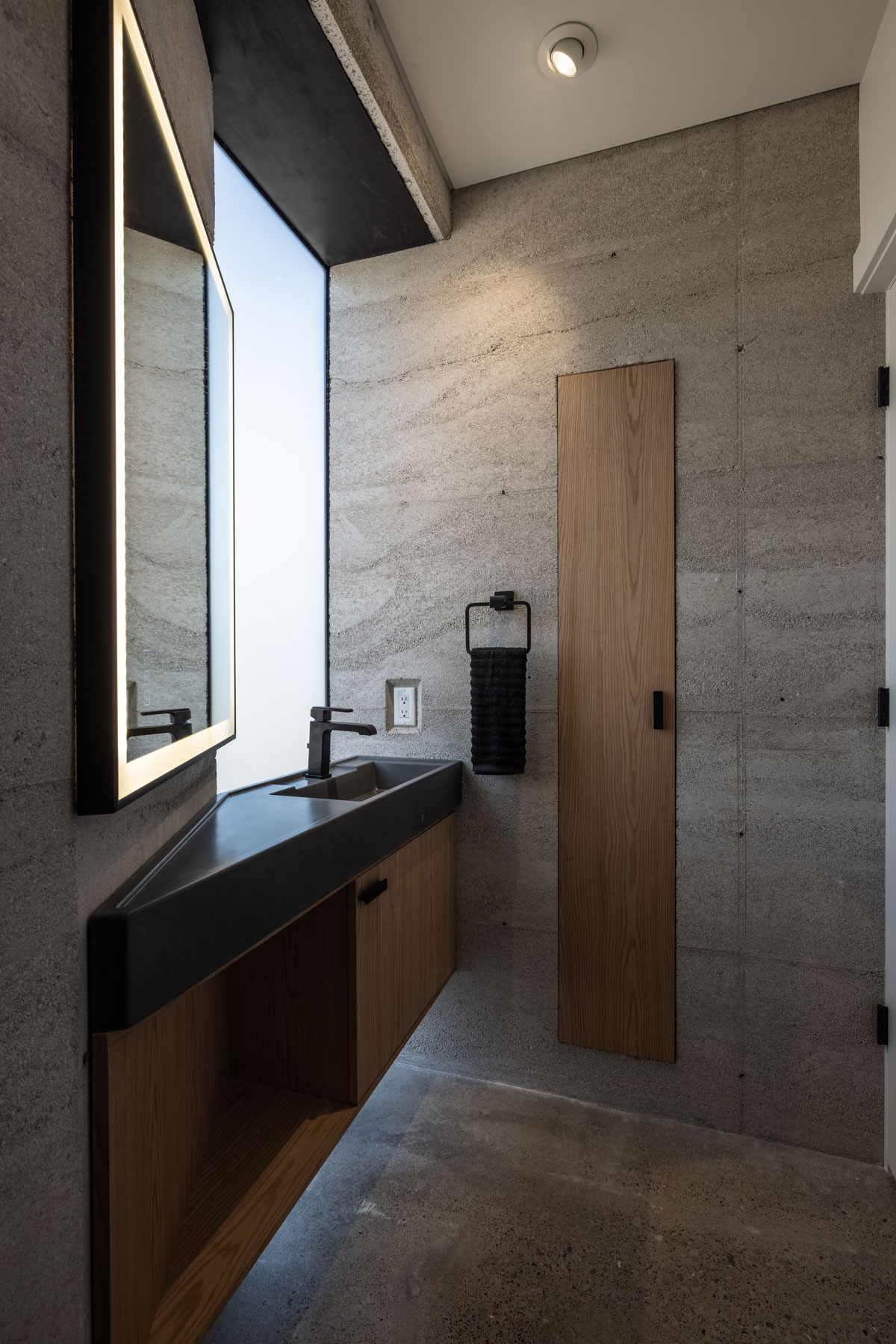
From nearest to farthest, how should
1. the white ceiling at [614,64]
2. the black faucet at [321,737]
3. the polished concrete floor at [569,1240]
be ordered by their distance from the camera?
the polished concrete floor at [569,1240] < the white ceiling at [614,64] < the black faucet at [321,737]

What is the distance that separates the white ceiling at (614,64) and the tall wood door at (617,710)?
0.68 metres

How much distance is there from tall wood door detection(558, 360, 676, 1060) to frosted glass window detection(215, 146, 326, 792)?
2.70 ft

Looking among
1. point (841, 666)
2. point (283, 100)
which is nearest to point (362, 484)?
point (283, 100)

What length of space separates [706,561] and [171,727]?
4.88 ft

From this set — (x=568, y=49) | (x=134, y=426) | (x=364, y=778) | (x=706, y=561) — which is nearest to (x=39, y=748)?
(x=134, y=426)

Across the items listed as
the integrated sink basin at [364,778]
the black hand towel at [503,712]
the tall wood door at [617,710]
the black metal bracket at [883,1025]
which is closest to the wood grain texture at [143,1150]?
the integrated sink basin at [364,778]

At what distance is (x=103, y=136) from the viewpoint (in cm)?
86

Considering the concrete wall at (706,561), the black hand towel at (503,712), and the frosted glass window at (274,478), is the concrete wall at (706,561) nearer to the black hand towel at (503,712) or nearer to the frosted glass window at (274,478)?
the black hand towel at (503,712)

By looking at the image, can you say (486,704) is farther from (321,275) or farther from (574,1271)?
(321,275)

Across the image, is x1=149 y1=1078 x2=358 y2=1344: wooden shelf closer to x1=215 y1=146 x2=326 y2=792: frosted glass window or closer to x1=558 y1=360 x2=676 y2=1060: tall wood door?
x1=215 y1=146 x2=326 y2=792: frosted glass window

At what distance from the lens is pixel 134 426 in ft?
3.18

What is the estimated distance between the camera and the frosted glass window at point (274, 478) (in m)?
1.83

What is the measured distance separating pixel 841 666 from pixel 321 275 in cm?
208

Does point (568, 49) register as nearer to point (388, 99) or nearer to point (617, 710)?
point (388, 99)
